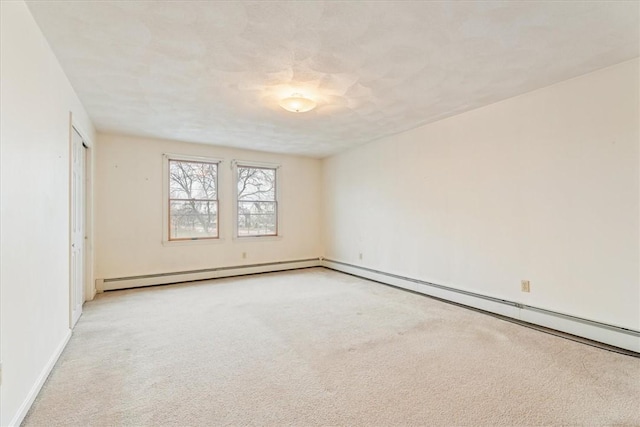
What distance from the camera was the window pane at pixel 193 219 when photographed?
546 centimetres

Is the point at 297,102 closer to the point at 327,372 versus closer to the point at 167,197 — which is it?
the point at 327,372

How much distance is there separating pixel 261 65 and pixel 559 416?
10.4ft

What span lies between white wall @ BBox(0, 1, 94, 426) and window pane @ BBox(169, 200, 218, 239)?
2699 millimetres

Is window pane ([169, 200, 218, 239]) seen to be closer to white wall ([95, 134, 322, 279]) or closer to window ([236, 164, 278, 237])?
white wall ([95, 134, 322, 279])

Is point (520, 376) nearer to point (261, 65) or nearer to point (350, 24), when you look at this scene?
point (350, 24)

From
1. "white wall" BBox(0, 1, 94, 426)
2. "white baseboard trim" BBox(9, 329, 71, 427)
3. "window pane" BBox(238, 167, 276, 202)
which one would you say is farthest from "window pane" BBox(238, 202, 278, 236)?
"white baseboard trim" BBox(9, 329, 71, 427)

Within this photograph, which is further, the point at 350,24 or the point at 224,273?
the point at 224,273

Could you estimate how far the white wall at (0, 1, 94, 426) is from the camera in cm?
165

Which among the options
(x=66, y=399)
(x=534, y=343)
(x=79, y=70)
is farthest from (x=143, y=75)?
(x=534, y=343)

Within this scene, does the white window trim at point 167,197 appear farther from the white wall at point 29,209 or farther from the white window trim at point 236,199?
the white wall at point 29,209

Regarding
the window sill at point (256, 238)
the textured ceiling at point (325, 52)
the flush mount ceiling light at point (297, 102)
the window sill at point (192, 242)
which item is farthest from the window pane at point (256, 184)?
the flush mount ceiling light at point (297, 102)

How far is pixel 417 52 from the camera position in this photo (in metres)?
2.49

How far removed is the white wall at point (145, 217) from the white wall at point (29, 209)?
7.69ft

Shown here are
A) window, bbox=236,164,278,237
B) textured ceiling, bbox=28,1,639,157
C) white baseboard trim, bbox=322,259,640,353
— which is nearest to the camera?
textured ceiling, bbox=28,1,639,157
